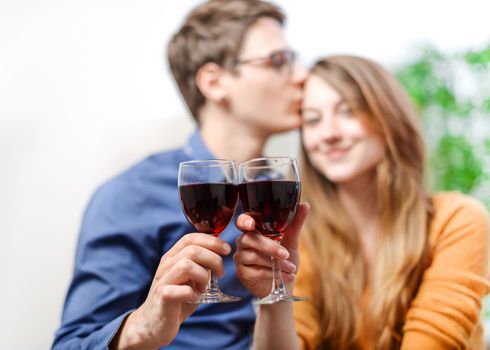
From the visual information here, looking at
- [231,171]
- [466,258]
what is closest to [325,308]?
[466,258]

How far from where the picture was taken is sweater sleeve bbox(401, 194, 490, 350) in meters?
1.43

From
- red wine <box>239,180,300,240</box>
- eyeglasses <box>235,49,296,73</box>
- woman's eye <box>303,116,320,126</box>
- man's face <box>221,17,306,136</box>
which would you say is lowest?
red wine <box>239,180,300,240</box>

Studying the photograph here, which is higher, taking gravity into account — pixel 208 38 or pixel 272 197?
pixel 208 38

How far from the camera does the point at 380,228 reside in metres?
1.73

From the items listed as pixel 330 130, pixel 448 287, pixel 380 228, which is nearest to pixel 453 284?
pixel 448 287

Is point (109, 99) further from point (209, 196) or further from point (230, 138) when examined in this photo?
point (209, 196)

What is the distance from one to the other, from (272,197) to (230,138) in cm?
72

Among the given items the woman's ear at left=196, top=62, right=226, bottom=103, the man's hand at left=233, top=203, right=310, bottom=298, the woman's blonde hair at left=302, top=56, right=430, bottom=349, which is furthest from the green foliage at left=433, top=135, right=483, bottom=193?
the man's hand at left=233, top=203, right=310, bottom=298

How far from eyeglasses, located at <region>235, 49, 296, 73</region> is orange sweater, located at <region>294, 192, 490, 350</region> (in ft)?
1.83

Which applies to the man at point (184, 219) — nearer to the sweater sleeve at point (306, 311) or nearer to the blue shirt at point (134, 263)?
the blue shirt at point (134, 263)

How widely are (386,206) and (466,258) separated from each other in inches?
11.0

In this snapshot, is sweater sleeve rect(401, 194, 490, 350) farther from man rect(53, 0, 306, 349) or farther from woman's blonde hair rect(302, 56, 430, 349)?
man rect(53, 0, 306, 349)

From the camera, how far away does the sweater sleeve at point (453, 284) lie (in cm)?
143

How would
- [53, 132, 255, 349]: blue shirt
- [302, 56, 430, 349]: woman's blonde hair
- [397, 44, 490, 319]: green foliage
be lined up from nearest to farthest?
[53, 132, 255, 349]: blue shirt, [302, 56, 430, 349]: woman's blonde hair, [397, 44, 490, 319]: green foliage
